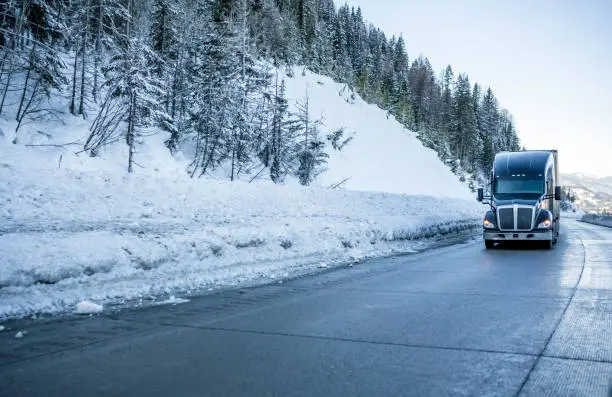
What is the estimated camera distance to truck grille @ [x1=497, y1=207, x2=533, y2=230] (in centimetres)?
1786

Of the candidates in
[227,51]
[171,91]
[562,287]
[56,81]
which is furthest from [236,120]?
[562,287]

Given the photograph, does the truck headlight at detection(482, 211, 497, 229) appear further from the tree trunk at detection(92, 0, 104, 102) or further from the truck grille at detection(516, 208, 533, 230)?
the tree trunk at detection(92, 0, 104, 102)

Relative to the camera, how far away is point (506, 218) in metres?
18.1

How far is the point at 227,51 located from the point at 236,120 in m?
6.18

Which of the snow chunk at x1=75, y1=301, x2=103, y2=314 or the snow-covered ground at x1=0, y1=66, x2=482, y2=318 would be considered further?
the snow-covered ground at x1=0, y1=66, x2=482, y2=318

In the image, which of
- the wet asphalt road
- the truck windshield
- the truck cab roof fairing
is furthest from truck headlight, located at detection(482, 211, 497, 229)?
the wet asphalt road

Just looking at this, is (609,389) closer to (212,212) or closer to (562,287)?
(562,287)

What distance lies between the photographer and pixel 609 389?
3.83m

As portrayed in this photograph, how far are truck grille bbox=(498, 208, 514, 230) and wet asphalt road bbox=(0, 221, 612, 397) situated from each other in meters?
9.10

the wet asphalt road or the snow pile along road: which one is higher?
the snow pile along road

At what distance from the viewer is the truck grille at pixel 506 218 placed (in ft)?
59.1

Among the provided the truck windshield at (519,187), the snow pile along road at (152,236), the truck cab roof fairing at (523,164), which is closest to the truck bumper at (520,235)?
the truck windshield at (519,187)

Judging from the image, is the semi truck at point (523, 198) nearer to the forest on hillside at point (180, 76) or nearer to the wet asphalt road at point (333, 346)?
the wet asphalt road at point (333, 346)

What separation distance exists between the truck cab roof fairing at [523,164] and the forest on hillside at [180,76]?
787 inches
